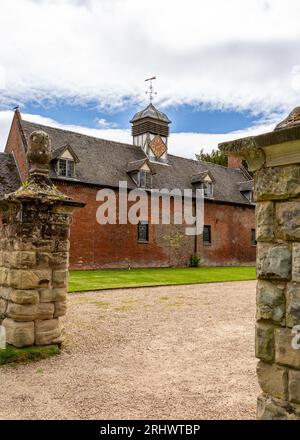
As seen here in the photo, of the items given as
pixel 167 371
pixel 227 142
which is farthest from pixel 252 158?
pixel 167 371

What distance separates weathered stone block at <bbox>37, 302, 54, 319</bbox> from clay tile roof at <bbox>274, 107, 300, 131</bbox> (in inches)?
204

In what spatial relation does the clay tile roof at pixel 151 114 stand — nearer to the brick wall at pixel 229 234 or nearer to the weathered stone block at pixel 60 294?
the brick wall at pixel 229 234

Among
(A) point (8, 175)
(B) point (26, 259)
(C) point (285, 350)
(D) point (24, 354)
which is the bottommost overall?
(D) point (24, 354)

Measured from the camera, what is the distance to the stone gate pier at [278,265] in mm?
3158

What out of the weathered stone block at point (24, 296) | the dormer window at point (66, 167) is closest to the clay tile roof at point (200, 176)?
the dormer window at point (66, 167)

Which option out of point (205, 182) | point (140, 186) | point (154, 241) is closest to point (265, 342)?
point (140, 186)

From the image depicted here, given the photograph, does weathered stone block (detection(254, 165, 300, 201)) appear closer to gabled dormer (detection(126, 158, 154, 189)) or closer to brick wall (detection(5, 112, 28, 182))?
brick wall (detection(5, 112, 28, 182))

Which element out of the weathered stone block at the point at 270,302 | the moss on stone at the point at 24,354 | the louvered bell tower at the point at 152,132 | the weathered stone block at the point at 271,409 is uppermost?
the louvered bell tower at the point at 152,132

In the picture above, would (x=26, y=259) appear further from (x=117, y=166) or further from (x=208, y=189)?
(x=208, y=189)

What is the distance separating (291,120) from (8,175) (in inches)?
892

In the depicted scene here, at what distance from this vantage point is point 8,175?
23875 mm

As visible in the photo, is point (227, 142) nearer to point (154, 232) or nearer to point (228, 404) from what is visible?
point (228, 404)

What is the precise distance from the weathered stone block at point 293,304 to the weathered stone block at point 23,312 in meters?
4.89
